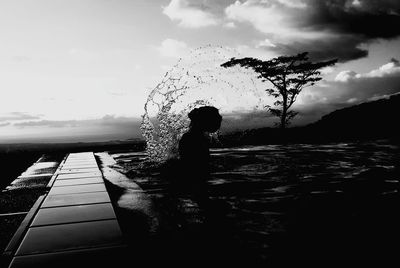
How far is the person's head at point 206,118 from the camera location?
534 cm

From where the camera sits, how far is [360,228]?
106 inches

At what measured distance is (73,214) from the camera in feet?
9.53

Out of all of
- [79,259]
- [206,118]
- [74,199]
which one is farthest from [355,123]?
[79,259]

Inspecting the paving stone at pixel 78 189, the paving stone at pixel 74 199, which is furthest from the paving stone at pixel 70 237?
the paving stone at pixel 78 189

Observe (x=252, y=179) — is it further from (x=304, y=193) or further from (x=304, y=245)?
(x=304, y=245)

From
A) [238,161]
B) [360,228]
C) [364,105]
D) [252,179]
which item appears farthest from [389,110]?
[360,228]

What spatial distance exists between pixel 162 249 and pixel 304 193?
264 cm

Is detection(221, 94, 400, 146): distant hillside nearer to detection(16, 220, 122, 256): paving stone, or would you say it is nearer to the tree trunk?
the tree trunk

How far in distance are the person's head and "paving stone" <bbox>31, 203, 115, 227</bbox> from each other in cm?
250

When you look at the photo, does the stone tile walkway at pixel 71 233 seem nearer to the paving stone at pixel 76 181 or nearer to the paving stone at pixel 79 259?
the paving stone at pixel 79 259

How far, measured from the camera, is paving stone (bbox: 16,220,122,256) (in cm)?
207

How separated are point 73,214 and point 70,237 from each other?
0.68m

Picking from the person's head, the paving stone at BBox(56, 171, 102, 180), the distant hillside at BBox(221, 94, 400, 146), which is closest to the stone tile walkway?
the paving stone at BBox(56, 171, 102, 180)

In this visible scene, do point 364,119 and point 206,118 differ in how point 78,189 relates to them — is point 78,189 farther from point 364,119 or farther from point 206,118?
point 364,119
